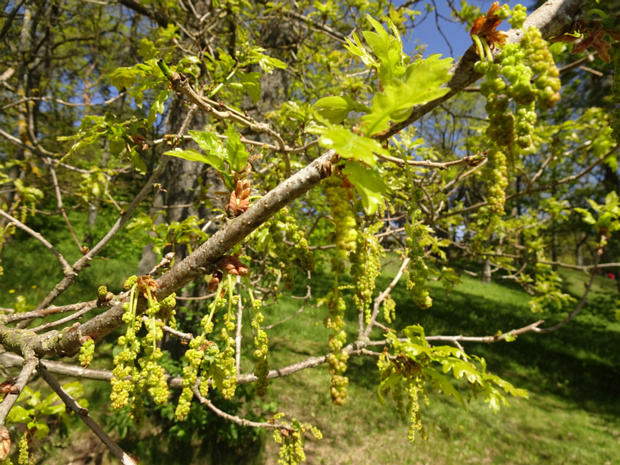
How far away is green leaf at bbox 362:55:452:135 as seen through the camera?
24.0 inches

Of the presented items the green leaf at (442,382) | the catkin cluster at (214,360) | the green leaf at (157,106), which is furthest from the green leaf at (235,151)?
the green leaf at (442,382)

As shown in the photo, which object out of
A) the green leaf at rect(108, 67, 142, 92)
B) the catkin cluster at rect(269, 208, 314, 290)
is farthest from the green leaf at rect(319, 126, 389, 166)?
the green leaf at rect(108, 67, 142, 92)

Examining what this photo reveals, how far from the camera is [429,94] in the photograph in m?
0.61

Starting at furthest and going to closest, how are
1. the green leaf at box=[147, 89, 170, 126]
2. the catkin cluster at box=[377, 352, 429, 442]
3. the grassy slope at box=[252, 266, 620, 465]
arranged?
1. the grassy slope at box=[252, 266, 620, 465]
2. the catkin cluster at box=[377, 352, 429, 442]
3. the green leaf at box=[147, 89, 170, 126]

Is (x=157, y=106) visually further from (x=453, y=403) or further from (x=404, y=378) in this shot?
(x=453, y=403)

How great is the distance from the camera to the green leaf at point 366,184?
0.67 m

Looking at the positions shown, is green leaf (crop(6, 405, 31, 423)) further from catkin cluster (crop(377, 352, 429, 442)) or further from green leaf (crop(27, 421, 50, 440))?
catkin cluster (crop(377, 352, 429, 442))

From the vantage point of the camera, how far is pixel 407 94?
0.64 m

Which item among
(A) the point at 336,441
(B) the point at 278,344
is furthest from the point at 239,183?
(B) the point at 278,344

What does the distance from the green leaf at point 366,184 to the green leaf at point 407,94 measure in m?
0.08

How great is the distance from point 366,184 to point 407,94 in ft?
0.61

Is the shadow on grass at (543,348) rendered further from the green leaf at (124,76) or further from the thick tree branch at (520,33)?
the green leaf at (124,76)

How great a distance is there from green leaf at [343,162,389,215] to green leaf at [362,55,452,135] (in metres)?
0.08

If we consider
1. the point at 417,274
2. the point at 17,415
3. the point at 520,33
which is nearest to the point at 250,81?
the point at 520,33
